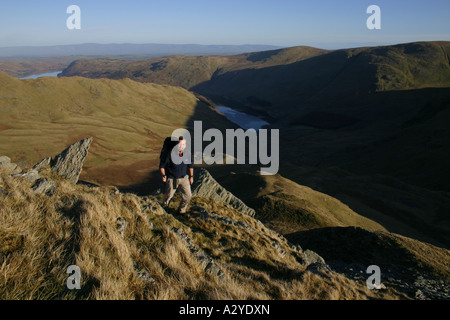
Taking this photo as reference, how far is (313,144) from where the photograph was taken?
146 meters

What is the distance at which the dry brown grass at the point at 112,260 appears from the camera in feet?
18.0

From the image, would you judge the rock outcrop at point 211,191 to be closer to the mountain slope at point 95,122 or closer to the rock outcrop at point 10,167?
the rock outcrop at point 10,167

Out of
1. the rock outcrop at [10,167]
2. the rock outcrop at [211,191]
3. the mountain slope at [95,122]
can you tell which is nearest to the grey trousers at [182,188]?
the rock outcrop at [10,167]

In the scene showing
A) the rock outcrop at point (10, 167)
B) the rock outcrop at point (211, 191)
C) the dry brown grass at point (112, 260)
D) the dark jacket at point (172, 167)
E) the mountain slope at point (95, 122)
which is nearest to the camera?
the dry brown grass at point (112, 260)

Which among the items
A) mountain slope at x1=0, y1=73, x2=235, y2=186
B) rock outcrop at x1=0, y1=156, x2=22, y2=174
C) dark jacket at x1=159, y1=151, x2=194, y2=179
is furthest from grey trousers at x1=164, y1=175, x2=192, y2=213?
mountain slope at x1=0, y1=73, x2=235, y2=186

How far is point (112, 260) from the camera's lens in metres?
6.47

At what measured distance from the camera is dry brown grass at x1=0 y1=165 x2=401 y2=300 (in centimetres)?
547

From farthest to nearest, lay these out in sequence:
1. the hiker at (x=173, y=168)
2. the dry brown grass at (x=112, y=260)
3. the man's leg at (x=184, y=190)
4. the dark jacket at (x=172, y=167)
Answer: the man's leg at (x=184, y=190)
the dark jacket at (x=172, y=167)
the hiker at (x=173, y=168)
the dry brown grass at (x=112, y=260)

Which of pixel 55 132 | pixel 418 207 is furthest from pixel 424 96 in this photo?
pixel 55 132

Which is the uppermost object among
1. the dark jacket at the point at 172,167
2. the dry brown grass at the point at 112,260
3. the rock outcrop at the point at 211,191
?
the dark jacket at the point at 172,167

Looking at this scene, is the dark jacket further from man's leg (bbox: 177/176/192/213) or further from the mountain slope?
the mountain slope

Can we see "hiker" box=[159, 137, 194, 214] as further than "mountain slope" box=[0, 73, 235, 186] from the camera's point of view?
No
